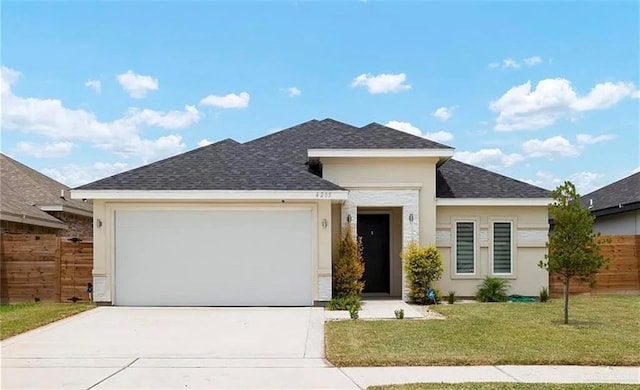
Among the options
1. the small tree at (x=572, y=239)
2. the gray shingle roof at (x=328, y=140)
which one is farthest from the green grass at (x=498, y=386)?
the gray shingle roof at (x=328, y=140)

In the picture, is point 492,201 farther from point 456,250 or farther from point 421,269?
point 421,269

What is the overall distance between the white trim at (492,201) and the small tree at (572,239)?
4.53 metres

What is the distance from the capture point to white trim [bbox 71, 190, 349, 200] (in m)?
13.5

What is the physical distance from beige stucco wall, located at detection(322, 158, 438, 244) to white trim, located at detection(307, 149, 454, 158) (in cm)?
24

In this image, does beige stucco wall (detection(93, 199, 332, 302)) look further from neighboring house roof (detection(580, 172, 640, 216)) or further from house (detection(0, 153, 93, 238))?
neighboring house roof (detection(580, 172, 640, 216))

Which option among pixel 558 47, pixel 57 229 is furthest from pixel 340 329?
pixel 57 229

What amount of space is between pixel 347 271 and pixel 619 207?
35.6ft

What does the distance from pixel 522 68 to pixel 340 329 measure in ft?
38.1

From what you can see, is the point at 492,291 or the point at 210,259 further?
the point at 492,291

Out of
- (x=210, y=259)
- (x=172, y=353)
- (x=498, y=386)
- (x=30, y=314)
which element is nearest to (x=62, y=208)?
(x=30, y=314)

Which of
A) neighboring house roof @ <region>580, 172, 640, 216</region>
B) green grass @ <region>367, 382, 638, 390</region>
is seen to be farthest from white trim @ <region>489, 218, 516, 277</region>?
green grass @ <region>367, 382, 638, 390</region>

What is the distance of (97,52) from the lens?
50.0 feet

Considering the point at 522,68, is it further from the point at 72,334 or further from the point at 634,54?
the point at 72,334

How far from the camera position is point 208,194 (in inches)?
533
